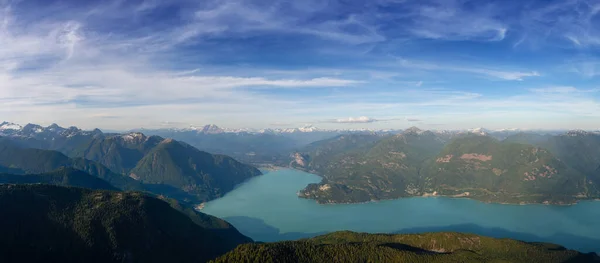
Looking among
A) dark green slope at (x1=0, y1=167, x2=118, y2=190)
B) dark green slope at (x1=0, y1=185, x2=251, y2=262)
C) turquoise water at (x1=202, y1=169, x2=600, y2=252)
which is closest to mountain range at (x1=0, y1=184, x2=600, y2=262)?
dark green slope at (x1=0, y1=185, x2=251, y2=262)

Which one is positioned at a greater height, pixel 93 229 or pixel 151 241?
pixel 93 229

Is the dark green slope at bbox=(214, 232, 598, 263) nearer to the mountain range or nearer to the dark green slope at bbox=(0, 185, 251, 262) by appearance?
the mountain range

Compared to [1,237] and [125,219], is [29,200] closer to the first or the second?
[1,237]

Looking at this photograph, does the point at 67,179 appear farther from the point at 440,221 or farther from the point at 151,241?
the point at 440,221

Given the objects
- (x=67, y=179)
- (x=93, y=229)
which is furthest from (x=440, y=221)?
(x=67, y=179)

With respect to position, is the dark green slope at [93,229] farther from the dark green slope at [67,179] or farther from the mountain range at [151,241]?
the dark green slope at [67,179]

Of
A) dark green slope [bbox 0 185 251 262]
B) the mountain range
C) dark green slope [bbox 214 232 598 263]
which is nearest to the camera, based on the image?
dark green slope [bbox 214 232 598 263]

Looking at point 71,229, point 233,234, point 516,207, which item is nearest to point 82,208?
point 71,229
